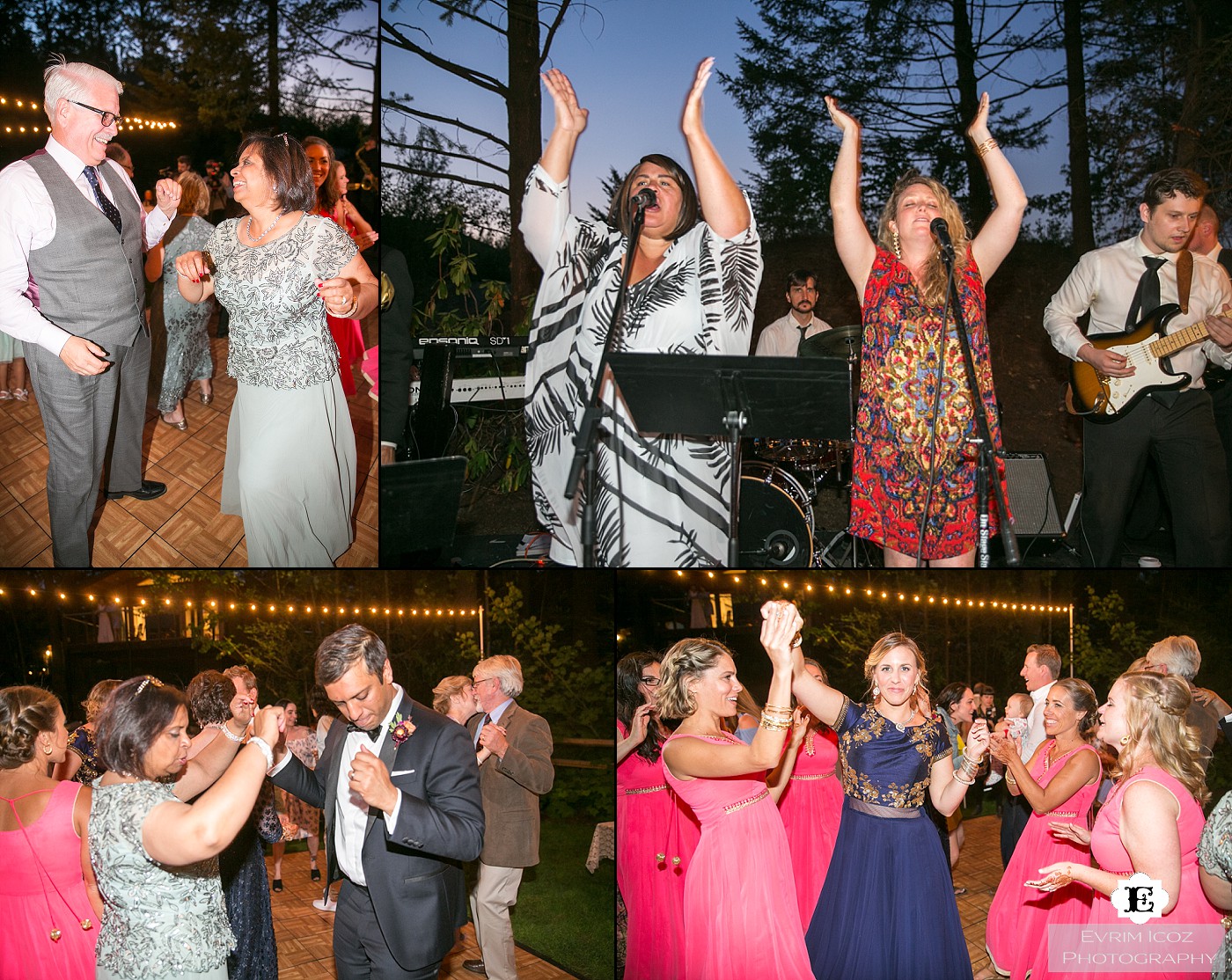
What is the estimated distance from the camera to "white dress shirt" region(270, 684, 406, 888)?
3404 millimetres

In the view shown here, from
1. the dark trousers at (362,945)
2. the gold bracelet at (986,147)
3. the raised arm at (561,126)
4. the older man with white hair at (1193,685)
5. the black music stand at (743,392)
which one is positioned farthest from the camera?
the raised arm at (561,126)

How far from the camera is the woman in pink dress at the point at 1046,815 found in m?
3.89

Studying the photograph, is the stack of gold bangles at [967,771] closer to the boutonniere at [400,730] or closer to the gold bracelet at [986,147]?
the boutonniere at [400,730]

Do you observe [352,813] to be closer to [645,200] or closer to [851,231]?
[645,200]

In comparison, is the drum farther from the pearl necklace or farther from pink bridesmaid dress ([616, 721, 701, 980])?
the pearl necklace

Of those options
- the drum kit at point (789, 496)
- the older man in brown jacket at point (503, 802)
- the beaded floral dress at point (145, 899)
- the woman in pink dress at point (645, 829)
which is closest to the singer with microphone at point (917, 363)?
the drum kit at point (789, 496)

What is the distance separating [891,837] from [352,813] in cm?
179

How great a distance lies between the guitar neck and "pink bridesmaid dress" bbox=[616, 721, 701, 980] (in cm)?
277

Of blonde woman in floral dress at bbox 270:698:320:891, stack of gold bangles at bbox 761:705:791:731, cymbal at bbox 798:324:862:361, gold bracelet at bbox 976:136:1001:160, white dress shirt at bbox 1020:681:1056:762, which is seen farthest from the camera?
cymbal at bbox 798:324:862:361

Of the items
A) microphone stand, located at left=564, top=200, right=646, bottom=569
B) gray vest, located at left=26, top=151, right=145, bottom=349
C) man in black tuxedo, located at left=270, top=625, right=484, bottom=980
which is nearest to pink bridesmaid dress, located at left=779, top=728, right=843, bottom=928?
microphone stand, located at left=564, top=200, right=646, bottom=569

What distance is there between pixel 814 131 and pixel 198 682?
351cm

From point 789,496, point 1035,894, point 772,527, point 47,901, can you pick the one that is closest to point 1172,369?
point 789,496

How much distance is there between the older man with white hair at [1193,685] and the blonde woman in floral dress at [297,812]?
3.14 m

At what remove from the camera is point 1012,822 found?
4.02m
